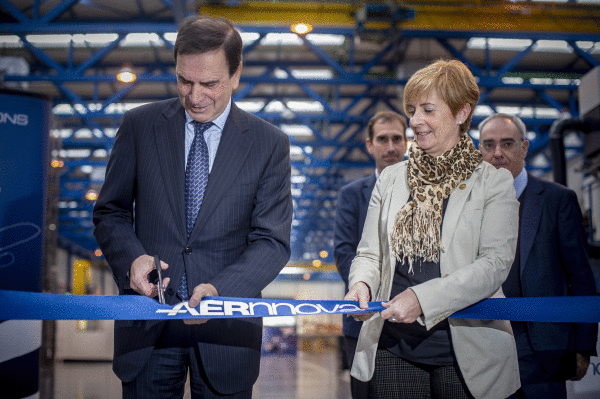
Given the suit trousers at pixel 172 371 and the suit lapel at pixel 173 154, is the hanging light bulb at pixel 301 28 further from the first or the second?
the suit trousers at pixel 172 371

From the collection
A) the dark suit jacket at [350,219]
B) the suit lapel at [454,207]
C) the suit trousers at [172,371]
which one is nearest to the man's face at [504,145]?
the dark suit jacket at [350,219]

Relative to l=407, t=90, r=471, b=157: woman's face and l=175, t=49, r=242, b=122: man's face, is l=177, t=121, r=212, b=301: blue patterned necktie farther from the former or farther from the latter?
l=407, t=90, r=471, b=157: woman's face

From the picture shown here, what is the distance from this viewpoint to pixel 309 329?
23.6m

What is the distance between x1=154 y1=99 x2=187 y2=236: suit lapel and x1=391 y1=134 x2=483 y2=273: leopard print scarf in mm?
743

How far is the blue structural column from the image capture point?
3.42 meters

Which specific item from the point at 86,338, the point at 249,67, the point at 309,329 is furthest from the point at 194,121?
the point at 309,329

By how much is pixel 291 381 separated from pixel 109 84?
27.3ft

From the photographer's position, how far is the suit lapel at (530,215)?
3018 millimetres

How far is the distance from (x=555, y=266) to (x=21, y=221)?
3086 millimetres

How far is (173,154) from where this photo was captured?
1.95 metres

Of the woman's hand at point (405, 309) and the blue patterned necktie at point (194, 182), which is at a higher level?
the blue patterned necktie at point (194, 182)

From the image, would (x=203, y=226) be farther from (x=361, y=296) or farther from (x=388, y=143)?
(x=388, y=143)

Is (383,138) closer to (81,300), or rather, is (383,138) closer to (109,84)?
(81,300)

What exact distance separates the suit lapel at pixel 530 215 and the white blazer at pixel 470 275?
3.74 ft
